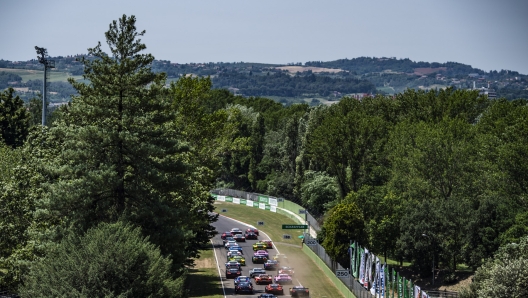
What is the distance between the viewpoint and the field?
67.4 m

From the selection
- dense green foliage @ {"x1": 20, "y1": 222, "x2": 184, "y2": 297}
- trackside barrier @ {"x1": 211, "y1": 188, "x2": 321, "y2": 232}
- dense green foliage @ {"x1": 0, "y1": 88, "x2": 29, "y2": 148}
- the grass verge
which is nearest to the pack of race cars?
the grass verge

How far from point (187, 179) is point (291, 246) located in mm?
40512

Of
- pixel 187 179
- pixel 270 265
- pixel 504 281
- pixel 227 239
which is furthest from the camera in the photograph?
pixel 227 239

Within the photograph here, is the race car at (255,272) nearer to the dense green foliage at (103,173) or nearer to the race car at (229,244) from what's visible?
the race car at (229,244)

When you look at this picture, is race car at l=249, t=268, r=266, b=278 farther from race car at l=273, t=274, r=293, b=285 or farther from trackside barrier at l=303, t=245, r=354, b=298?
trackside barrier at l=303, t=245, r=354, b=298

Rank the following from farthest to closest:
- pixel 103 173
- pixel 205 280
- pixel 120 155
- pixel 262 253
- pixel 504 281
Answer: pixel 262 253
pixel 205 280
pixel 504 281
pixel 120 155
pixel 103 173

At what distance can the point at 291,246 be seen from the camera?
309 feet

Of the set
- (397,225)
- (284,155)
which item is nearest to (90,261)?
(397,225)

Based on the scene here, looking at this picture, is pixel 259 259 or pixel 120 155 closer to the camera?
pixel 120 155

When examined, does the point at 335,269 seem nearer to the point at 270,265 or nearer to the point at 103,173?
the point at 270,265

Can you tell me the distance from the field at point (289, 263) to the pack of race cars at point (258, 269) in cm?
135

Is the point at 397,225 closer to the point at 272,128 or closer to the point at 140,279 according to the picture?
the point at 140,279

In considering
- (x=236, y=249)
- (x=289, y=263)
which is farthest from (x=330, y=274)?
(x=236, y=249)

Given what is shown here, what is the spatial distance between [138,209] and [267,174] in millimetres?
103714
